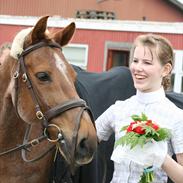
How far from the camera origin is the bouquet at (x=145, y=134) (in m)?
2.17

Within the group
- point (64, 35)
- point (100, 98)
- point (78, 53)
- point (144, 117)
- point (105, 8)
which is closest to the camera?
point (144, 117)

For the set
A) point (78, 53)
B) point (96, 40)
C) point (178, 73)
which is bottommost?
point (178, 73)

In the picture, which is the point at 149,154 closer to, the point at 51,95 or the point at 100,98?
the point at 51,95

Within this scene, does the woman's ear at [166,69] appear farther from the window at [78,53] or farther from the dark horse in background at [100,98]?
the window at [78,53]

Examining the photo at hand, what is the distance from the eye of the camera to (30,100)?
2664 millimetres

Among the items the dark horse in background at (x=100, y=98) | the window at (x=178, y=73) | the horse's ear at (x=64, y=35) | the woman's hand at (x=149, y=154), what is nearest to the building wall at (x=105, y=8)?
the window at (x=178, y=73)

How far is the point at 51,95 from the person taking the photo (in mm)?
2570

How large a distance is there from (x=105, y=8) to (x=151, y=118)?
18352 millimetres

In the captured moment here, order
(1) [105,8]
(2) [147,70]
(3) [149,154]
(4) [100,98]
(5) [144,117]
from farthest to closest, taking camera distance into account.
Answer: (1) [105,8] → (4) [100,98] → (2) [147,70] → (5) [144,117] → (3) [149,154]

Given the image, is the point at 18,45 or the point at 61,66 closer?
the point at 61,66

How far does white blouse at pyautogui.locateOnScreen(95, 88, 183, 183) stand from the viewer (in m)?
2.37

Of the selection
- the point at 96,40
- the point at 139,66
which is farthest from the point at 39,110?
the point at 96,40

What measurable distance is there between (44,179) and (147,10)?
18.2 metres

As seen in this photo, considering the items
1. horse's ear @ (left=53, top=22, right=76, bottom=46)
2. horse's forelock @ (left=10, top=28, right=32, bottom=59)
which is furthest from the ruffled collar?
horse's forelock @ (left=10, top=28, right=32, bottom=59)
